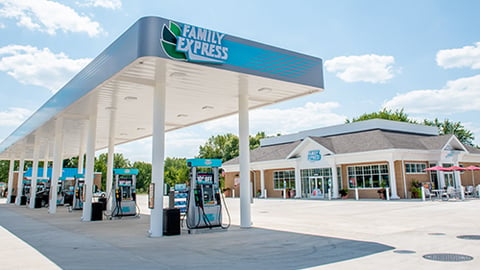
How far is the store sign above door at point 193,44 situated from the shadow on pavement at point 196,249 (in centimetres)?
463

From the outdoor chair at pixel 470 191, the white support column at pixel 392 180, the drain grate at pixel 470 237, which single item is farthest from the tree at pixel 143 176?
the drain grate at pixel 470 237

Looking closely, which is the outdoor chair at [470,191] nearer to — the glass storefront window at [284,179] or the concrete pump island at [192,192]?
the glass storefront window at [284,179]

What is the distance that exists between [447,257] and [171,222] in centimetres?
701

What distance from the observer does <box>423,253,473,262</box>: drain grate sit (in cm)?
661

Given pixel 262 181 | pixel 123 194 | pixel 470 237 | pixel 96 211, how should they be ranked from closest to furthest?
1. pixel 470 237
2. pixel 96 211
3. pixel 123 194
4. pixel 262 181

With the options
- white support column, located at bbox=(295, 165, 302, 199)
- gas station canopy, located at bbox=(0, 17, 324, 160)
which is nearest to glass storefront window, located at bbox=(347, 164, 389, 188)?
white support column, located at bbox=(295, 165, 302, 199)

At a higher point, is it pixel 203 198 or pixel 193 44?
pixel 193 44

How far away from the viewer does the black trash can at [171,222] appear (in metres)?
10.5

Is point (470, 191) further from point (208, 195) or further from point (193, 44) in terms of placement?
point (193, 44)

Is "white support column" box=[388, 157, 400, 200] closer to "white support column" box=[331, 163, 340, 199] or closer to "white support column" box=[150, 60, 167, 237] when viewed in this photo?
"white support column" box=[331, 163, 340, 199]

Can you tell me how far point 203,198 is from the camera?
1127cm

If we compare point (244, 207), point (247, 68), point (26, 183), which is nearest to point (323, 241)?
point (244, 207)

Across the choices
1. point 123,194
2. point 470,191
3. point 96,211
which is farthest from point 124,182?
point 470,191

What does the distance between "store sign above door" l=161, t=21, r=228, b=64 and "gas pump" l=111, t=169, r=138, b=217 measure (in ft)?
28.5
